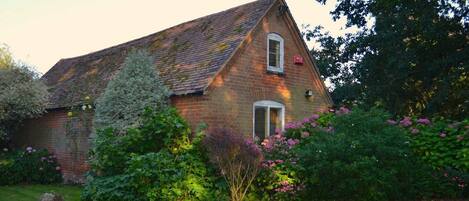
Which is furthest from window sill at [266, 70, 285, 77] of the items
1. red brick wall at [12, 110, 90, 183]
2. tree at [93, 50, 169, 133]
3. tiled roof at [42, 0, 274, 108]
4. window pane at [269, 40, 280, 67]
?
red brick wall at [12, 110, 90, 183]

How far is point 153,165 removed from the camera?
34.3 feet

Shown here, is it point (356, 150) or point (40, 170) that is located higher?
point (356, 150)

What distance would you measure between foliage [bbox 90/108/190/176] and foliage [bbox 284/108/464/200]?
3409 millimetres

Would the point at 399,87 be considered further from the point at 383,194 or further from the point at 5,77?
the point at 5,77

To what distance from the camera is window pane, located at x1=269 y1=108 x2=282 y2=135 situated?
1564cm

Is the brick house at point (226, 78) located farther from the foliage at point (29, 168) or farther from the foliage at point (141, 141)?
the foliage at point (141, 141)

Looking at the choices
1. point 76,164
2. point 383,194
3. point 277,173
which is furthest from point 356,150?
point 76,164

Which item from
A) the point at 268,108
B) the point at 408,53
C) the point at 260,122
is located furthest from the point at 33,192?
the point at 408,53

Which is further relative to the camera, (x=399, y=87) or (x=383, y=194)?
(x=399, y=87)

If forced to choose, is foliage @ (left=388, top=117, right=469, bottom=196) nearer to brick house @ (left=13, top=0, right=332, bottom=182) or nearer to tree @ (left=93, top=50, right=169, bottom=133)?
brick house @ (left=13, top=0, right=332, bottom=182)

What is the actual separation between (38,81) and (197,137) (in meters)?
9.73

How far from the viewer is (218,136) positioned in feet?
34.1

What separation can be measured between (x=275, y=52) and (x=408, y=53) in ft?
26.3

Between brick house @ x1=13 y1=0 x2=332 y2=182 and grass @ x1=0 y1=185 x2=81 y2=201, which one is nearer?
grass @ x1=0 y1=185 x2=81 y2=201
